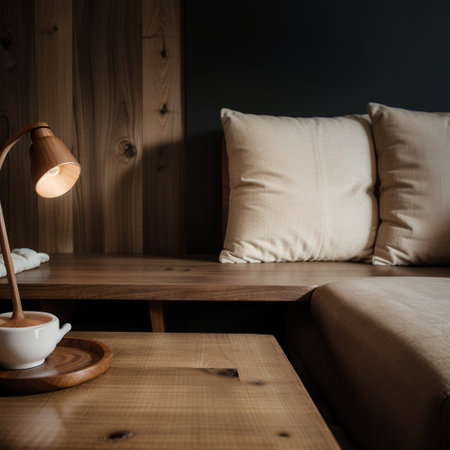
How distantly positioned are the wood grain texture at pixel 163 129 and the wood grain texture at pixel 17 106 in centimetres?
47

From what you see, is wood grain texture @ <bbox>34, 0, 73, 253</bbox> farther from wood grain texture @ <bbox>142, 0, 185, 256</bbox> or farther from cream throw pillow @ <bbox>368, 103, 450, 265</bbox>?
cream throw pillow @ <bbox>368, 103, 450, 265</bbox>

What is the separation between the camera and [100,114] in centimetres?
161

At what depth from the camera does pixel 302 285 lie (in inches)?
39.4

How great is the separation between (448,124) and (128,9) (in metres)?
1.29

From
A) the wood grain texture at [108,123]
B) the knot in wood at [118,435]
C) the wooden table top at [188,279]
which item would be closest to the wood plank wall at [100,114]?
the wood grain texture at [108,123]

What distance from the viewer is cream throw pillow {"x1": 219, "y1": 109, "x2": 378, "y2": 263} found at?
1283 millimetres

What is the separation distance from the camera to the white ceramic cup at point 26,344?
0.52 meters

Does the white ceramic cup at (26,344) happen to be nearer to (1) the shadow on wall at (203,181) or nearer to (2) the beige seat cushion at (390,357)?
(2) the beige seat cushion at (390,357)

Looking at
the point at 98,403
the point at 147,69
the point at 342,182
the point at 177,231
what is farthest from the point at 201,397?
the point at 147,69

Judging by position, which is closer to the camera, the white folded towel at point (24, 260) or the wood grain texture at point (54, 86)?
the white folded towel at point (24, 260)

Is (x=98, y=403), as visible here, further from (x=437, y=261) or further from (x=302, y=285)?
(x=437, y=261)

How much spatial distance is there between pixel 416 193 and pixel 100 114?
1.23 metres

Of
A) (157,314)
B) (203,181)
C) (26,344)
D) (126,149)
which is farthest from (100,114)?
(26,344)

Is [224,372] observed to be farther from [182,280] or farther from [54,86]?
[54,86]
